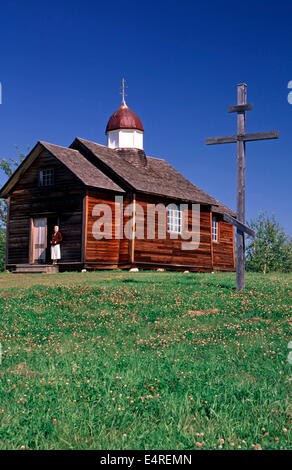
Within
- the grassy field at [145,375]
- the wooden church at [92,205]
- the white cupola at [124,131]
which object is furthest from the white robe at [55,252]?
the grassy field at [145,375]

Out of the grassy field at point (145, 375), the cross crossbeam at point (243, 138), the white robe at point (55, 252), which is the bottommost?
the grassy field at point (145, 375)

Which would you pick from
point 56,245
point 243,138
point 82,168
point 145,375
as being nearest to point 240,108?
point 243,138

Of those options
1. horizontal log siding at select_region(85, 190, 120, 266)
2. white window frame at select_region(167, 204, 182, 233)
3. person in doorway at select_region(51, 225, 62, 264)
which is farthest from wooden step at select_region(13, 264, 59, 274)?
→ white window frame at select_region(167, 204, 182, 233)

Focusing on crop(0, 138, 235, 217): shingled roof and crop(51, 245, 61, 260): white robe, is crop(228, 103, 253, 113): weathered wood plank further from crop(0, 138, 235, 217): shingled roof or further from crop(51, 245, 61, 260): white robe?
crop(51, 245, 61, 260): white robe

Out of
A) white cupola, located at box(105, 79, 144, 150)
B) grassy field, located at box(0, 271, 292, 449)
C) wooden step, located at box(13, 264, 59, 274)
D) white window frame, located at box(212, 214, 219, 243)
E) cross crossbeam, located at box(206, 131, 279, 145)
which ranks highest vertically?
white cupola, located at box(105, 79, 144, 150)

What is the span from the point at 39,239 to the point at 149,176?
28.1 feet

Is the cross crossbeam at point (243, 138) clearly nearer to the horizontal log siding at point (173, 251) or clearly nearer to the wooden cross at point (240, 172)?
the wooden cross at point (240, 172)

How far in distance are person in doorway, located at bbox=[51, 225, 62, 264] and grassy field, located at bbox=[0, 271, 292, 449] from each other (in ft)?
48.8

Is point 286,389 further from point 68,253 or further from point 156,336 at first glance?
point 68,253

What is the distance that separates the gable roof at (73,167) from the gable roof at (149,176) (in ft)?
2.56

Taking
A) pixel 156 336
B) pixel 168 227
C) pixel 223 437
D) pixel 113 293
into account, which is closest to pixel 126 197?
pixel 168 227

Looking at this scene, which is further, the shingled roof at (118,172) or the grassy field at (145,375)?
the shingled roof at (118,172)

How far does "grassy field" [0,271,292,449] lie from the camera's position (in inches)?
185

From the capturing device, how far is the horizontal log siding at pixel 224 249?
36.0 metres
